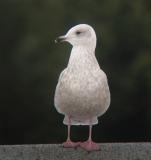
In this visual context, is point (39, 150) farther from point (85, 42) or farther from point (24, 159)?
point (85, 42)

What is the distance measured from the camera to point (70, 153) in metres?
3.87

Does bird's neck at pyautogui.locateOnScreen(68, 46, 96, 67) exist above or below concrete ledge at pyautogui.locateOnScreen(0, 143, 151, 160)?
above

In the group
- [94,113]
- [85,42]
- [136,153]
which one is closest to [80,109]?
[94,113]

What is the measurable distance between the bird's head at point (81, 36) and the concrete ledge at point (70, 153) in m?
0.66

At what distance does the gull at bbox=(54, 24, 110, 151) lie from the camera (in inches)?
140

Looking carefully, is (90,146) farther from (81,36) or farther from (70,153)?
(81,36)

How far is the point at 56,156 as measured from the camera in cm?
387

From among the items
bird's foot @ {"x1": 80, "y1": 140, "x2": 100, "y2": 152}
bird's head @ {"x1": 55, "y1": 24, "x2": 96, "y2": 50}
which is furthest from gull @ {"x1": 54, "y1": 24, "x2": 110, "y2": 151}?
bird's foot @ {"x1": 80, "y1": 140, "x2": 100, "y2": 152}

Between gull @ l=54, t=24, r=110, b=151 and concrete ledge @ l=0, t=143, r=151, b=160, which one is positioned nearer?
gull @ l=54, t=24, r=110, b=151

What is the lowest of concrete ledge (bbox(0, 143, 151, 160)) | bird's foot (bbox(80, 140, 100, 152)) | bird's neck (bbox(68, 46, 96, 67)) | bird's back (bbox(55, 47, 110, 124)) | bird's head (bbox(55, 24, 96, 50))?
concrete ledge (bbox(0, 143, 151, 160))

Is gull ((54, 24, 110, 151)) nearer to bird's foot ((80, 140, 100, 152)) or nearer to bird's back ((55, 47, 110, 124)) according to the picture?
bird's back ((55, 47, 110, 124))

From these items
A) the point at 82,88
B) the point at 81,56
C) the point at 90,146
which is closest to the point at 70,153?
the point at 90,146

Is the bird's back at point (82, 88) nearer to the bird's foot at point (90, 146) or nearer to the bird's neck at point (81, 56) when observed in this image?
the bird's neck at point (81, 56)

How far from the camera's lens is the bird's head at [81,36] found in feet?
11.7
